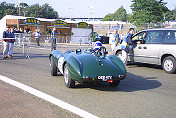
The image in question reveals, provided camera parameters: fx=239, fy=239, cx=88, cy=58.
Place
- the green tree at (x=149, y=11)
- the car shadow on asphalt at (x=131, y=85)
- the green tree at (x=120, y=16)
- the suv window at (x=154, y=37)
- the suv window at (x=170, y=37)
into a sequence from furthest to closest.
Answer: the green tree at (x=120, y=16)
the green tree at (x=149, y=11)
the suv window at (x=154, y=37)
the suv window at (x=170, y=37)
the car shadow on asphalt at (x=131, y=85)

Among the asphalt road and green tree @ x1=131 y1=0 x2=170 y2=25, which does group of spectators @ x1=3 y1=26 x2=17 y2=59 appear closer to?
the asphalt road

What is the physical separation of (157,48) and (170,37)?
69 centimetres

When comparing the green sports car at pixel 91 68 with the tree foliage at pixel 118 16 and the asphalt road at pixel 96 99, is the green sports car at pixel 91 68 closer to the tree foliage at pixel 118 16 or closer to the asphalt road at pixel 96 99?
the asphalt road at pixel 96 99

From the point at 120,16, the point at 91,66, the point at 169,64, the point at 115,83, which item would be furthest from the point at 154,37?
the point at 120,16

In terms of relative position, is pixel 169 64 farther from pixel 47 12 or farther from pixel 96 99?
pixel 47 12

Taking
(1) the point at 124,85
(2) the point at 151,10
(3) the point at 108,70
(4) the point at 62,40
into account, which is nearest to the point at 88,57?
(3) the point at 108,70

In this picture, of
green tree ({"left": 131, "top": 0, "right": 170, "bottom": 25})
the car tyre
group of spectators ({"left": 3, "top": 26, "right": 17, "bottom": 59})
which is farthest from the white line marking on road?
green tree ({"left": 131, "top": 0, "right": 170, "bottom": 25})

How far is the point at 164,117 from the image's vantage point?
4.58 m

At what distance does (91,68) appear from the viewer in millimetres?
6281

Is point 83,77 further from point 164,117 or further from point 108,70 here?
point 164,117

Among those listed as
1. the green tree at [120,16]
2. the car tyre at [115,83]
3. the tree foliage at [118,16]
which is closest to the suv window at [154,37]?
the car tyre at [115,83]

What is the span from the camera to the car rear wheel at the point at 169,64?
9492 mm

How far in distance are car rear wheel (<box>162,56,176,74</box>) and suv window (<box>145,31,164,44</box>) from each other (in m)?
0.86

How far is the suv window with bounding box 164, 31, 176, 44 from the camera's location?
9594mm
